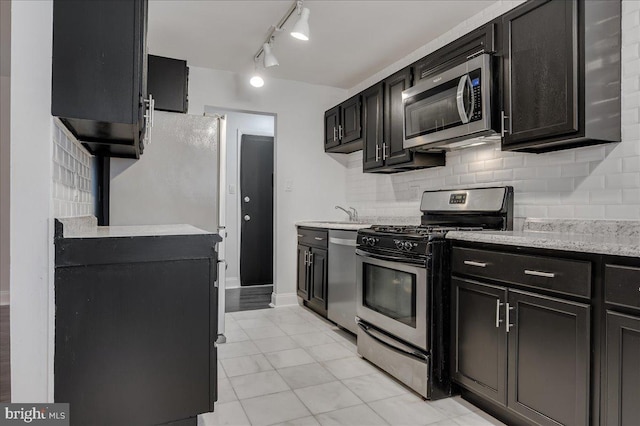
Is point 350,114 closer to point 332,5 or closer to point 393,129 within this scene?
point 393,129

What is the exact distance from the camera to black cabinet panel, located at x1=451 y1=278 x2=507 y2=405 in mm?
A: 1822

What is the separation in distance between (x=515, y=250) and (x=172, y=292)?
1512mm

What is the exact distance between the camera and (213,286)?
1.55m

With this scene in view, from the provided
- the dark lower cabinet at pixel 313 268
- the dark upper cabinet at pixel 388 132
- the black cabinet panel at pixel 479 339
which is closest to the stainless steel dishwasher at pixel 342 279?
the dark lower cabinet at pixel 313 268

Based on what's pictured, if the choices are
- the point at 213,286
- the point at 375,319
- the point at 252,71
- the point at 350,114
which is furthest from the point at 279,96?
the point at 213,286

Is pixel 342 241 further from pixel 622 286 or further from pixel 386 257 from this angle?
pixel 622 286

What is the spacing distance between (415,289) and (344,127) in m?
2.33

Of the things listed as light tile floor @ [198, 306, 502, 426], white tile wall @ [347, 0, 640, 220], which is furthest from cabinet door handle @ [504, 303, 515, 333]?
white tile wall @ [347, 0, 640, 220]

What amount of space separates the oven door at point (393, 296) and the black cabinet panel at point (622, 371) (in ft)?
2.82

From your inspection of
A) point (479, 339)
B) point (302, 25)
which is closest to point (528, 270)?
point (479, 339)

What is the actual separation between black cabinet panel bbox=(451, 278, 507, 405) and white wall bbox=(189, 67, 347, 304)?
8.09 feet

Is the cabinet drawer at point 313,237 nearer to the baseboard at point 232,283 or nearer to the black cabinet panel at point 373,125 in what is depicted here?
the black cabinet panel at point 373,125

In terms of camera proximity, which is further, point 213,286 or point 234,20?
point 234,20

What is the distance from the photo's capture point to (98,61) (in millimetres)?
1360
